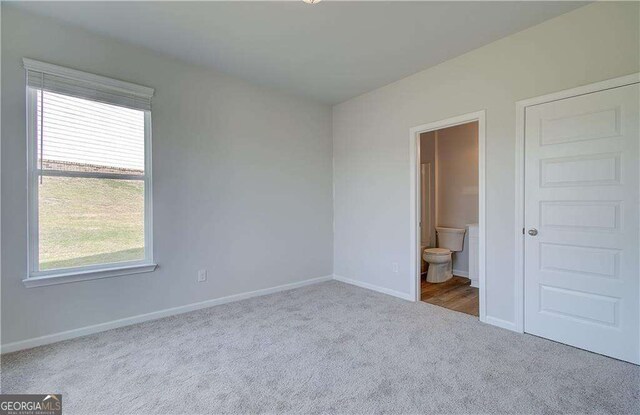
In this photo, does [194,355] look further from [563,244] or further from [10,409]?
[563,244]

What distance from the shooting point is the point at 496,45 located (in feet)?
9.18

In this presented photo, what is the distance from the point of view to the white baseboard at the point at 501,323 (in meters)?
2.71

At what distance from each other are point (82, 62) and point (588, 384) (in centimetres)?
459

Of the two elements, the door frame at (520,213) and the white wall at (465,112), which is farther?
the door frame at (520,213)

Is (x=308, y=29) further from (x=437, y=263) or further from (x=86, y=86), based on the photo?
(x=437, y=263)

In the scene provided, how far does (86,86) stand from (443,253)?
4.58 metres

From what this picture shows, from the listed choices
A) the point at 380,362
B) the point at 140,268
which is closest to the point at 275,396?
the point at 380,362

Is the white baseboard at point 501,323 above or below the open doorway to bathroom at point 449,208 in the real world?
below

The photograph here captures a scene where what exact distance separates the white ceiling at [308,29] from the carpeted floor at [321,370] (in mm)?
2691

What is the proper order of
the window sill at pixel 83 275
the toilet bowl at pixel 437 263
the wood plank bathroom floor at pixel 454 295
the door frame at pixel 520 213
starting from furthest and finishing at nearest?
1. the toilet bowl at pixel 437 263
2. the wood plank bathroom floor at pixel 454 295
3. the door frame at pixel 520 213
4. the window sill at pixel 83 275

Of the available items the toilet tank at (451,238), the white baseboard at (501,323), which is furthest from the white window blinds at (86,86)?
the toilet tank at (451,238)

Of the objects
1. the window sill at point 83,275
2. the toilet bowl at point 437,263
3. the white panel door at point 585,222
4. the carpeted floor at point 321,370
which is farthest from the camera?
the toilet bowl at point 437,263

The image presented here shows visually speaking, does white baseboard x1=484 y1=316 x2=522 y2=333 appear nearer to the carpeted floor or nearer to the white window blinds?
the carpeted floor

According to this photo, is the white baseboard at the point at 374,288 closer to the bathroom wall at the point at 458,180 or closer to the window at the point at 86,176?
the bathroom wall at the point at 458,180
